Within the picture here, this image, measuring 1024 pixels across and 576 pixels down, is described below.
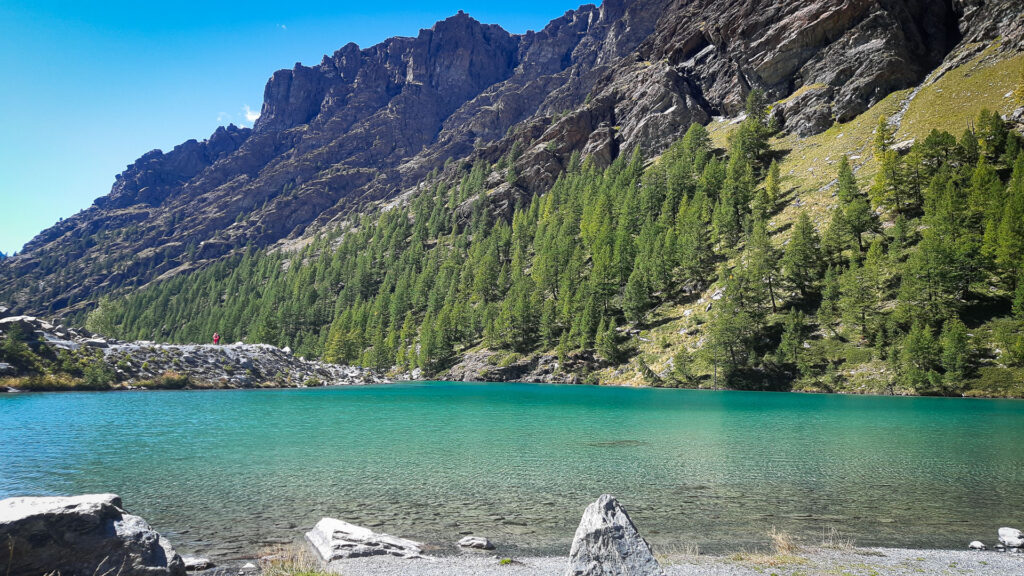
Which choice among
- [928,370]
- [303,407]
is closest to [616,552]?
[303,407]

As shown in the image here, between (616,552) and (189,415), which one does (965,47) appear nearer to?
(616,552)

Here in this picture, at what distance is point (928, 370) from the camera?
5594 centimetres

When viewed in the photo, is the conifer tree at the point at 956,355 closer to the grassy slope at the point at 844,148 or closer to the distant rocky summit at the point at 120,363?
the grassy slope at the point at 844,148

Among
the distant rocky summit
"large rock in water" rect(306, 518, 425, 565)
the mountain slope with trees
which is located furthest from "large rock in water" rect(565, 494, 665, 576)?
the distant rocky summit

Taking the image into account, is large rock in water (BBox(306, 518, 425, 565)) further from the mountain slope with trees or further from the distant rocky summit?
the mountain slope with trees

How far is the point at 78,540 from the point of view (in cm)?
856

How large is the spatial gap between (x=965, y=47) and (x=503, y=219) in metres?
140

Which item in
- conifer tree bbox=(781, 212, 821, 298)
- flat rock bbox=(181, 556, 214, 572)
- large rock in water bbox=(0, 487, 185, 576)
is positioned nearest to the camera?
large rock in water bbox=(0, 487, 185, 576)

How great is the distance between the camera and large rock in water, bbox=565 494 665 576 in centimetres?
852

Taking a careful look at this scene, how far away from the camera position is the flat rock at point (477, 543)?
41.9ft

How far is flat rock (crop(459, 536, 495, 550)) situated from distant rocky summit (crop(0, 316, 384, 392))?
6640 centimetres

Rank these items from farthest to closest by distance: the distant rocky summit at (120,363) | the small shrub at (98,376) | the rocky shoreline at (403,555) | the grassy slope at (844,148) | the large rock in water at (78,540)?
the grassy slope at (844,148) < the small shrub at (98,376) < the distant rocky summit at (120,363) < the rocky shoreline at (403,555) < the large rock in water at (78,540)

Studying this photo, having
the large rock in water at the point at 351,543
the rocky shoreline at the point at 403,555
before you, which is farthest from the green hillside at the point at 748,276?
the large rock in water at the point at 351,543

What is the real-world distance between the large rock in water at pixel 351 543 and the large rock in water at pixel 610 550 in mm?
5333
